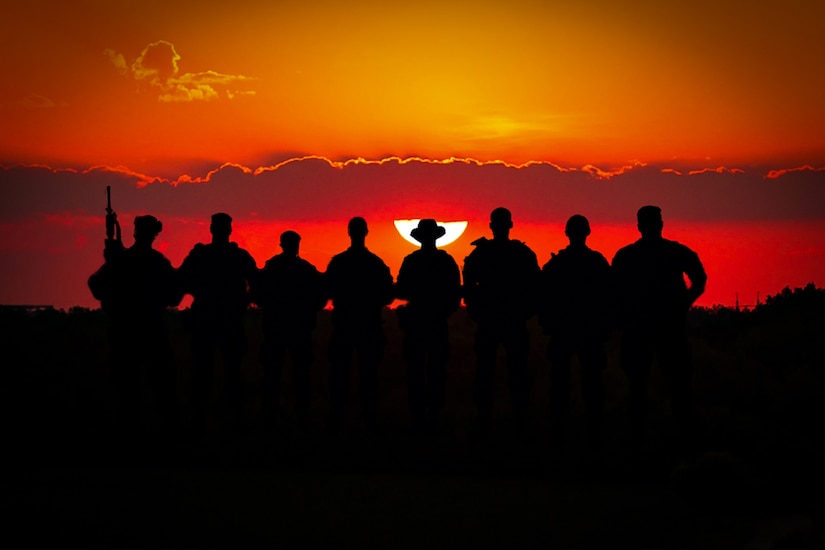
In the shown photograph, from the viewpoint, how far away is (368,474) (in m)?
11.4

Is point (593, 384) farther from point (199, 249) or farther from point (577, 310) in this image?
point (199, 249)

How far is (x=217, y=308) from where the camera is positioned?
13.5 metres

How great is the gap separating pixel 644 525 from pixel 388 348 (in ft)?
57.5

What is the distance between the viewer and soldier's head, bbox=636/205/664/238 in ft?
41.9

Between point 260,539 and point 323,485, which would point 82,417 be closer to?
point 323,485

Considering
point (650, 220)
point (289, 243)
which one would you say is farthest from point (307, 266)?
point (650, 220)

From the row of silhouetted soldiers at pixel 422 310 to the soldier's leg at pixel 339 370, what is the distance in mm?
15

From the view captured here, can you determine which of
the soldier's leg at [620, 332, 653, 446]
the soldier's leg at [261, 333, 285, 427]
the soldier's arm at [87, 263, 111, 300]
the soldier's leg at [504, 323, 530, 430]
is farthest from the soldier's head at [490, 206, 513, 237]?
the soldier's arm at [87, 263, 111, 300]

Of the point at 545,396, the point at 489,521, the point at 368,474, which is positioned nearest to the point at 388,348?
the point at 545,396

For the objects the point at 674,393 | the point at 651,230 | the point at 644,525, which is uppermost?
the point at 651,230

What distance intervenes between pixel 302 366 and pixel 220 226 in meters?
2.11

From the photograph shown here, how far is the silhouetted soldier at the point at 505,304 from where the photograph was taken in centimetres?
1312

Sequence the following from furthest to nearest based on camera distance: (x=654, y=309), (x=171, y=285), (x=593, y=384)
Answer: (x=171, y=285) < (x=593, y=384) < (x=654, y=309)

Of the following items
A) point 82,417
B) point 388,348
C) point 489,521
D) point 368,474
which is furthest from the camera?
point 388,348
